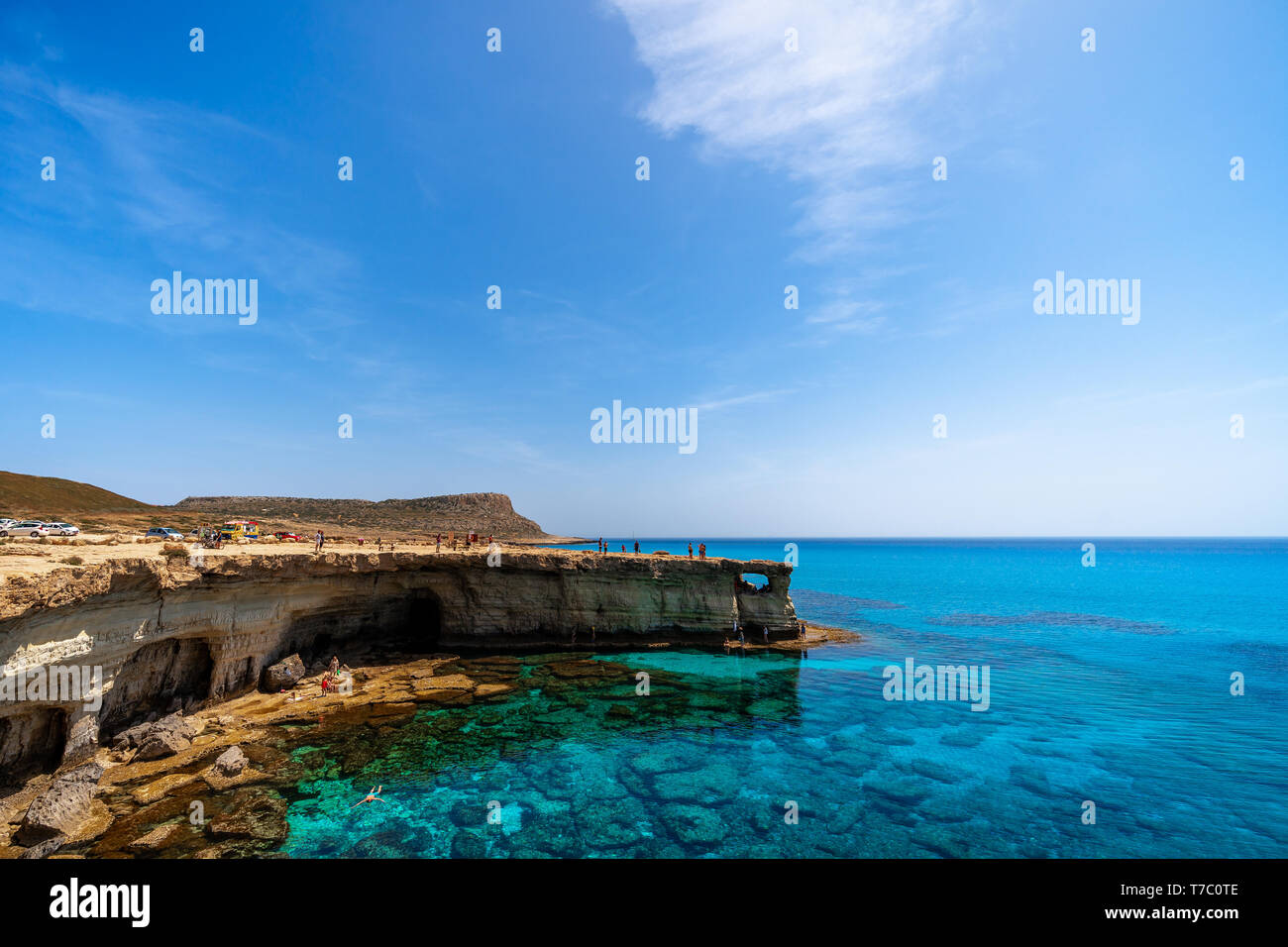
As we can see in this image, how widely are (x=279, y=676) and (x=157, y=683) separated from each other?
13.4ft

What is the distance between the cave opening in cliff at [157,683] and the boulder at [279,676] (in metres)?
2.09

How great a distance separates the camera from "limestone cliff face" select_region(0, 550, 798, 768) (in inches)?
564

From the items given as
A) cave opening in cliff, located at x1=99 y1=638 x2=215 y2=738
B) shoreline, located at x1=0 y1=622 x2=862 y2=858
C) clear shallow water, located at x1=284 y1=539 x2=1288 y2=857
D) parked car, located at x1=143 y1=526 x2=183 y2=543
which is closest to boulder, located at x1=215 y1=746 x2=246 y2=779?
shoreline, located at x1=0 y1=622 x2=862 y2=858

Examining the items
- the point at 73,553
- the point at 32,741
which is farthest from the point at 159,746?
the point at 73,553

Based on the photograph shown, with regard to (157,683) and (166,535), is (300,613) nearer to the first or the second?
(157,683)

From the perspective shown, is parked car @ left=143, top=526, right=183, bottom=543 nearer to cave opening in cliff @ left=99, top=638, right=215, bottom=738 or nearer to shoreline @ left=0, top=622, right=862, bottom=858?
cave opening in cliff @ left=99, top=638, right=215, bottom=738

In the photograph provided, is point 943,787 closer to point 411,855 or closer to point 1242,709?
point 411,855

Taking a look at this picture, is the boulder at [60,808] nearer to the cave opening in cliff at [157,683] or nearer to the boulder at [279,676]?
the cave opening in cliff at [157,683]

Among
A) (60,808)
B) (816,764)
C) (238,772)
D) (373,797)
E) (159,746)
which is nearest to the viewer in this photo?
(60,808)

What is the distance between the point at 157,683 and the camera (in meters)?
18.8

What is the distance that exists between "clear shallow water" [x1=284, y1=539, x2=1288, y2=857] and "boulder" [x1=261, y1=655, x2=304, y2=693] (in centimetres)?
622

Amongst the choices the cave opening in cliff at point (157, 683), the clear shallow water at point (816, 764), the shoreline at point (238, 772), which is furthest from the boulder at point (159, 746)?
the clear shallow water at point (816, 764)
